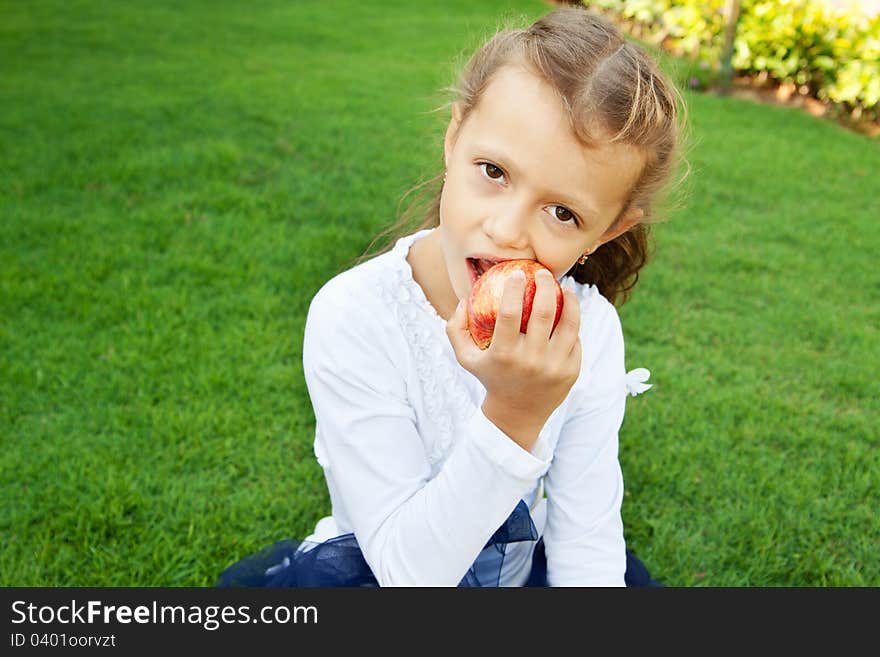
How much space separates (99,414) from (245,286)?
104 centimetres

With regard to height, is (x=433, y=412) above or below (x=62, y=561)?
above

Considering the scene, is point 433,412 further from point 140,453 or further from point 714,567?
point 140,453

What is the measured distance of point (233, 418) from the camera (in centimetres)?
304

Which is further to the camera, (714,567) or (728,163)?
(728,163)

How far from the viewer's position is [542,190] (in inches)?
58.7

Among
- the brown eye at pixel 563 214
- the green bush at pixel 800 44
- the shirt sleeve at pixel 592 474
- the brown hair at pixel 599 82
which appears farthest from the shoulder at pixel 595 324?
the green bush at pixel 800 44

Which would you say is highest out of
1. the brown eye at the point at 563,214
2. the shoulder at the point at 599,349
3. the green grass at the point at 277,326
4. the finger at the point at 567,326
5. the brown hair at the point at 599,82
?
the brown hair at the point at 599,82

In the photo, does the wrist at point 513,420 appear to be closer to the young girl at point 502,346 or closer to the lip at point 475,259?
the young girl at point 502,346

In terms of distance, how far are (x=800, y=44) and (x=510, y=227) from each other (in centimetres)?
681

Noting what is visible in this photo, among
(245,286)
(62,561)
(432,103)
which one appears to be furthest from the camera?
(432,103)

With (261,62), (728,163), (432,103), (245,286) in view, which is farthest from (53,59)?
(728,163)

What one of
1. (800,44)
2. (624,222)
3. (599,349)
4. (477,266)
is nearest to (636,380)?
(599,349)

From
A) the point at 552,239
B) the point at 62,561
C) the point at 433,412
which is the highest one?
the point at 552,239

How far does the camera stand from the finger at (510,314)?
1.31 m
